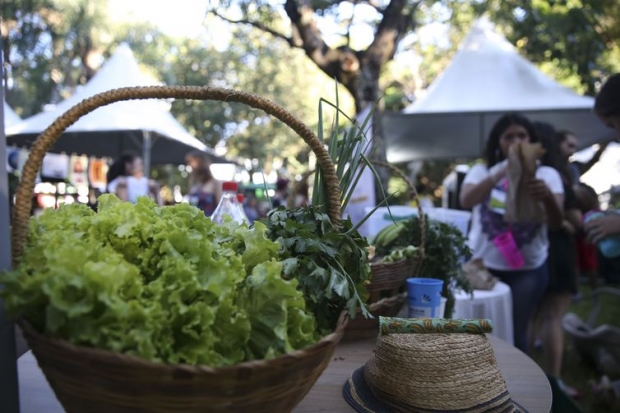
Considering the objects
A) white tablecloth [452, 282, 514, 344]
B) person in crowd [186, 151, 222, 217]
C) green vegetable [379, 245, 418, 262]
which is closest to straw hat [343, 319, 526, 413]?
green vegetable [379, 245, 418, 262]

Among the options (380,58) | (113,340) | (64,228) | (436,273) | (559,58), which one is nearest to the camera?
(113,340)

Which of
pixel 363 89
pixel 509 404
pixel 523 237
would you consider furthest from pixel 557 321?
pixel 363 89

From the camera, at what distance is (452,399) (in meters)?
0.94

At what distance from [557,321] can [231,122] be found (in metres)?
19.7

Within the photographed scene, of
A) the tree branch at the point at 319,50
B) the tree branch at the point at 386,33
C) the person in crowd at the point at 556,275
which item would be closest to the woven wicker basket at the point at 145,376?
the person in crowd at the point at 556,275

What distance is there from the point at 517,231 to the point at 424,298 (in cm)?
142

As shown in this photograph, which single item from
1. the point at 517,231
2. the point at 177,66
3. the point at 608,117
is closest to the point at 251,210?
the point at 517,231

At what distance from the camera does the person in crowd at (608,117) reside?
88.7 inches

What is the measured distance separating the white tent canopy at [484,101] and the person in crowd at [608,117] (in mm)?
3660

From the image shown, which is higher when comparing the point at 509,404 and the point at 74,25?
the point at 74,25

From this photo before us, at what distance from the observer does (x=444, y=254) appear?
66.1 inches

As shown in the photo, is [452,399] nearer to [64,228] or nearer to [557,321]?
[64,228]

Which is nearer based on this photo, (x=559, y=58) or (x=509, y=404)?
(x=509, y=404)

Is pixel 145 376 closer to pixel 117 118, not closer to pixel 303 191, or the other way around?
pixel 303 191
